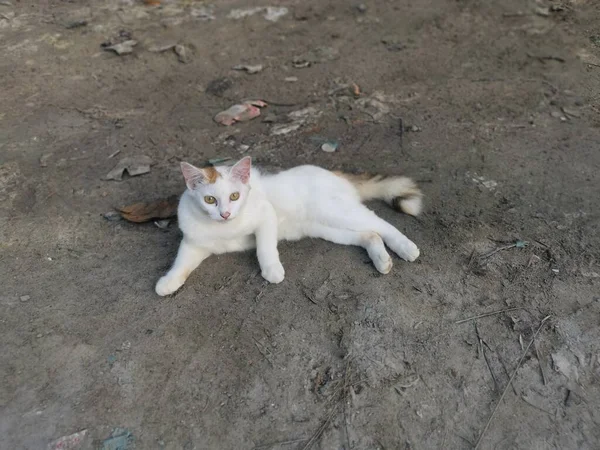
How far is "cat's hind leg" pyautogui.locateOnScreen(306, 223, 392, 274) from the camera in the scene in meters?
3.19

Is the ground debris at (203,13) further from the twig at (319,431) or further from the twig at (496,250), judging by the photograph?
the twig at (319,431)

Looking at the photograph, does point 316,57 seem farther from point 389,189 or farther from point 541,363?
point 541,363

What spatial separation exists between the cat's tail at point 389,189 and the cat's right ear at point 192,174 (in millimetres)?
1261

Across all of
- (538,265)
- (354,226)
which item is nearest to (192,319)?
(354,226)

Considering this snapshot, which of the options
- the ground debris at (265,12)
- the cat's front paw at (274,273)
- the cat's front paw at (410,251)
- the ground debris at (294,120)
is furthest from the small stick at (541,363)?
the ground debris at (265,12)

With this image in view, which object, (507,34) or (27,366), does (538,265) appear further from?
(507,34)

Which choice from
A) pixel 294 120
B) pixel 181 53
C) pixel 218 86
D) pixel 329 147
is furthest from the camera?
pixel 181 53

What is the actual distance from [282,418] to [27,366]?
5.44 feet

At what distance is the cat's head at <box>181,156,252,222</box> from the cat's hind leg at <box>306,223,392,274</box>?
29.2 inches

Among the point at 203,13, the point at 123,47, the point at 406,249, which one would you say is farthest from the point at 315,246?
the point at 203,13

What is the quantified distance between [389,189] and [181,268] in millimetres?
1814

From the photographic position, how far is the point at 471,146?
14.8 ft

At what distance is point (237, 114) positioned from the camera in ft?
17.2

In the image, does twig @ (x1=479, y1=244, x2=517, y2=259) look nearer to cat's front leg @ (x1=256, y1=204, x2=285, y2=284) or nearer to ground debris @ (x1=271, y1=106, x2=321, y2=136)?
cat's front leg @ (x1=256, y1=204, x2=285, y2=284)
